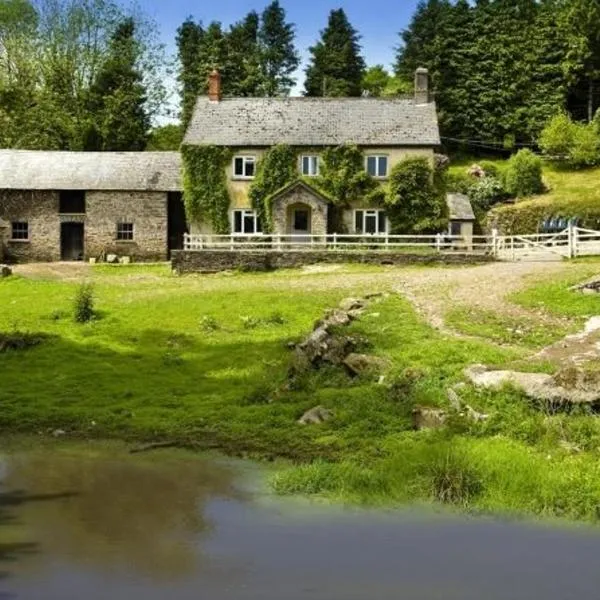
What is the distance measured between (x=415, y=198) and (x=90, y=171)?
1813cm

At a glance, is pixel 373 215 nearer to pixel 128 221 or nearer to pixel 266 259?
pixel 266 259

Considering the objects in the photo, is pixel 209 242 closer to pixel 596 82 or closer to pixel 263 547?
pixel 263 547

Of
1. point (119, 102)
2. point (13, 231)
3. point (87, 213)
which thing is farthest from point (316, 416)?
point (119, 102)

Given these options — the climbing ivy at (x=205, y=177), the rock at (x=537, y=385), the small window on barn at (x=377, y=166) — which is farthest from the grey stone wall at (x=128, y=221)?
the rock at (x=537, y=385)

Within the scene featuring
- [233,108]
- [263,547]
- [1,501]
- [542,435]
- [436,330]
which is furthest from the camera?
[233,108]

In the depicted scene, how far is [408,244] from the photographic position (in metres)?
43.7

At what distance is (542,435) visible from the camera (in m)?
15.7

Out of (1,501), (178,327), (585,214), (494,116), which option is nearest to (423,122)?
(585,214)

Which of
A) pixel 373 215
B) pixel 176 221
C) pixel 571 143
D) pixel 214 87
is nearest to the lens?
pixel 373 215

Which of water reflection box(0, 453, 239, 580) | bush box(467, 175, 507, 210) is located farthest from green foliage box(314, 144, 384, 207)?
water reflection box(0, 453, 239, 580)

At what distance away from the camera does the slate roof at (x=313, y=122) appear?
4788 cm

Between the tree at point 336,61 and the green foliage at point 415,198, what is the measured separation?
40.8 metres

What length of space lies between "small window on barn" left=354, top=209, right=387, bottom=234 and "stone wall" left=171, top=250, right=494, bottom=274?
7.28 meters

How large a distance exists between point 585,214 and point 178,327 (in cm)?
3903
